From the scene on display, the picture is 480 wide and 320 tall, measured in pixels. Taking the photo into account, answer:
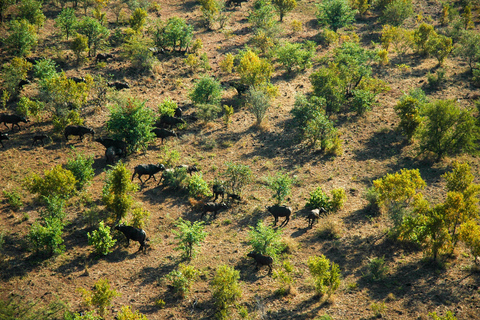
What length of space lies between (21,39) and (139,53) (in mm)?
9136

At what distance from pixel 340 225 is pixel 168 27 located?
25.2 metres

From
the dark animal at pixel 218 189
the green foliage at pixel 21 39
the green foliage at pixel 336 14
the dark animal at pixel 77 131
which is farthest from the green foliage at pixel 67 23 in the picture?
Answer: the green foliage at pixel 336 14

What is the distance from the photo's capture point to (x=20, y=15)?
34.0m

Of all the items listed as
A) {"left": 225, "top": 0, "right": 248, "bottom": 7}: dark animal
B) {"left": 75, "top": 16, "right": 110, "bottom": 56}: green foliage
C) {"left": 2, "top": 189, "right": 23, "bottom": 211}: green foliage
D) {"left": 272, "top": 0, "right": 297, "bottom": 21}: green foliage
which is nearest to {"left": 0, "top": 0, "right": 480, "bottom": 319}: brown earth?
{"left": 2, "top": 189, "right": 23, "bottom": 211}: green foliage

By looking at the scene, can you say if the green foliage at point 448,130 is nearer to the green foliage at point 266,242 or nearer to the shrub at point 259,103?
the shrub at point 259,103

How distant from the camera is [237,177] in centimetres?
2156

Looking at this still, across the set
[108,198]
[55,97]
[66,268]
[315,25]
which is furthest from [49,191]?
[315,25]

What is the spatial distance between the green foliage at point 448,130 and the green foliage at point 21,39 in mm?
30467

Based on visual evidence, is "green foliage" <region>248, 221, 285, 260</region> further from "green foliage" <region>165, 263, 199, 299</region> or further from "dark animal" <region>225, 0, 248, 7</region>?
"dark animal" <region>225, 0, 248, 7</region>

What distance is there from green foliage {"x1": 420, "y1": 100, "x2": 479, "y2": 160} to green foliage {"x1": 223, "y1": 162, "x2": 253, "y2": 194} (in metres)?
11.9

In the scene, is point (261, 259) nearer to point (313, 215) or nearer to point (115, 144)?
point (313, 215)

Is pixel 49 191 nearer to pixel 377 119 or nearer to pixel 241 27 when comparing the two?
pixel 377 119

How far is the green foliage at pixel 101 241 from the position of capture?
Answer: 16516 mm

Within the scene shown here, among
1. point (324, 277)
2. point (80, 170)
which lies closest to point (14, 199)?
point (80, 170)
